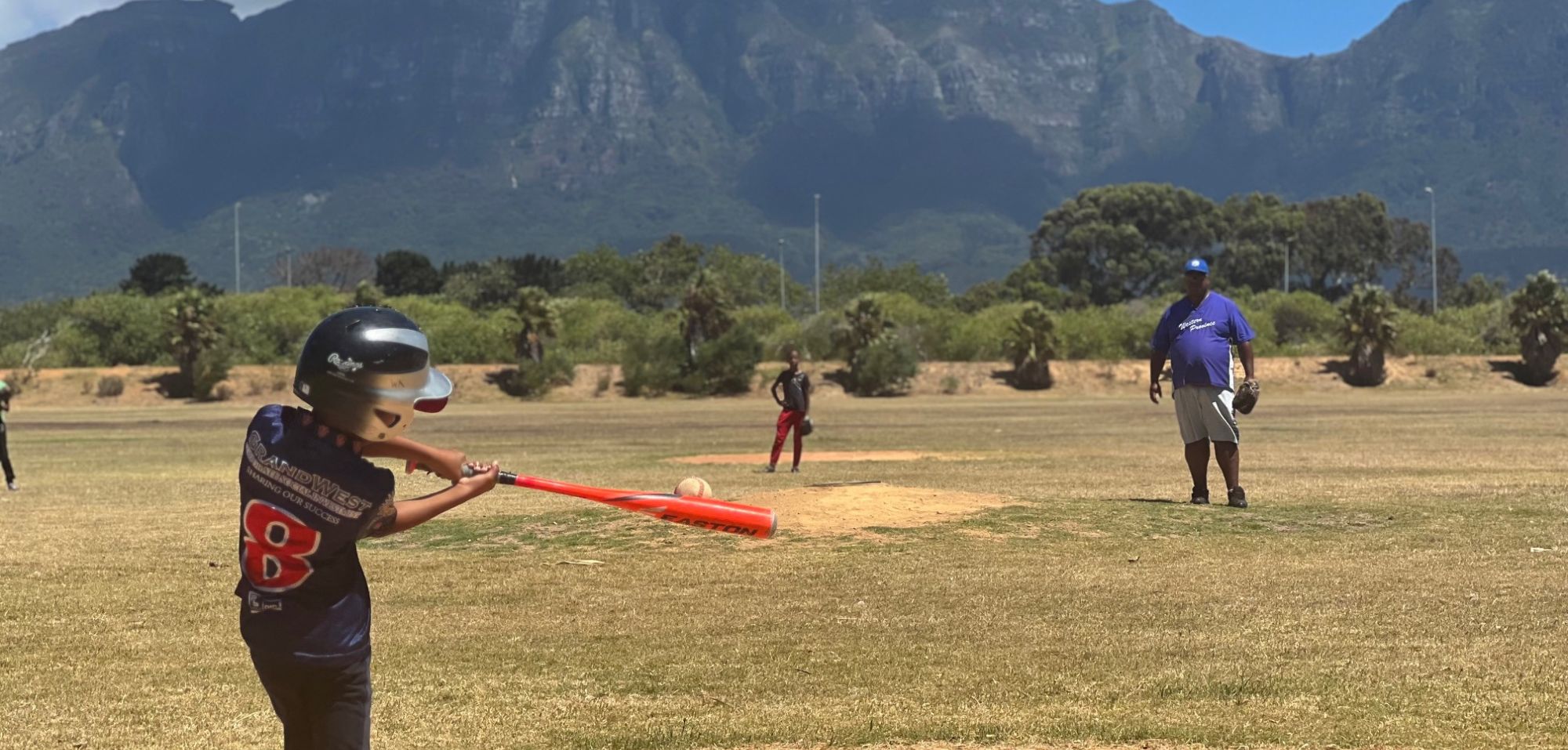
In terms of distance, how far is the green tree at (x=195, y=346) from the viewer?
68.5 meters

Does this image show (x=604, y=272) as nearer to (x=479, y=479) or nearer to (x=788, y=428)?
(x=788, y=428)

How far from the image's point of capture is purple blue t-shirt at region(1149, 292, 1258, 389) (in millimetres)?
15250

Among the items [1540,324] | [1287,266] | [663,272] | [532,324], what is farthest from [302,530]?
[1287,266]

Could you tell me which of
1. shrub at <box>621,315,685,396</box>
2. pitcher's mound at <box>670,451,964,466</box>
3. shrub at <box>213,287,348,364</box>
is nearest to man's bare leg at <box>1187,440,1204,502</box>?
pitcher's mound at <box>670,451,964,466</box>

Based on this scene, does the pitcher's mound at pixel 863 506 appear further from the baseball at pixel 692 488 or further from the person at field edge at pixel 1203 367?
the baseball at pixel 692 488

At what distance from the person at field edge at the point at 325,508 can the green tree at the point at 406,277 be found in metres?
148

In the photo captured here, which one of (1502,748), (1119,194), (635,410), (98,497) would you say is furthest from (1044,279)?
(1502,748)

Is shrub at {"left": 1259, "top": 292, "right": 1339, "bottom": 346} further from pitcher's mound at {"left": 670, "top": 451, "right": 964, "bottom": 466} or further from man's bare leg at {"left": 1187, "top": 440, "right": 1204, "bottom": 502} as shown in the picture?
man's bare leg at {"left": 1187, "top": 440, "right": 1204, "bottom": 502}

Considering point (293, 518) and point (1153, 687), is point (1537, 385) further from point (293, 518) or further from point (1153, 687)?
point (293, 518)

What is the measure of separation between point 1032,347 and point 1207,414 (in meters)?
58.3

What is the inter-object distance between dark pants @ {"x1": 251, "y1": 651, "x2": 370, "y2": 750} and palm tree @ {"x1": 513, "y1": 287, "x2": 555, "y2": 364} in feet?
220

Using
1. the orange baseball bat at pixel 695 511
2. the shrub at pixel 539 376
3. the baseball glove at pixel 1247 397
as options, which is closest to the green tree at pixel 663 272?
the shrub at pixel 539 376

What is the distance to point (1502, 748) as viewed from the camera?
6.71m

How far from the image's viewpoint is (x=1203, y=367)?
49.9 feet
